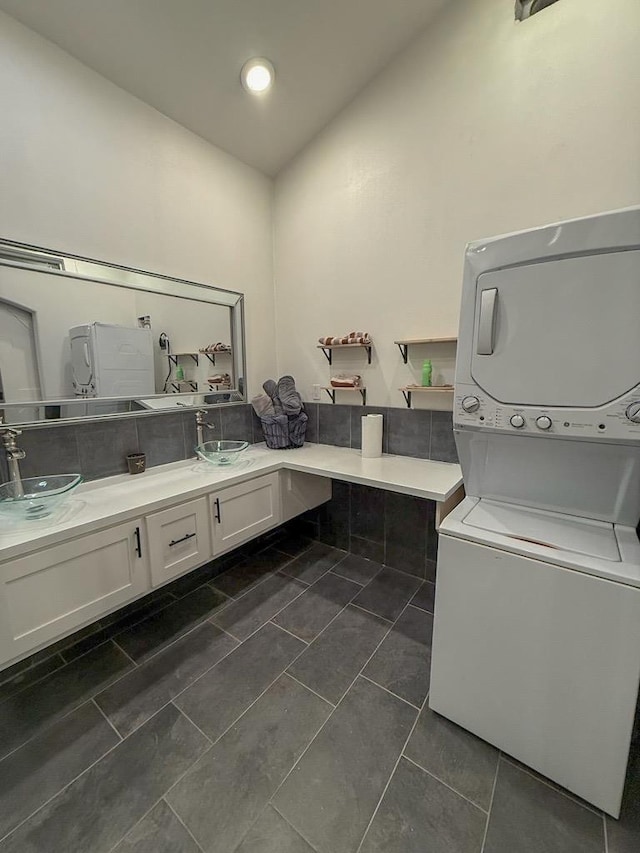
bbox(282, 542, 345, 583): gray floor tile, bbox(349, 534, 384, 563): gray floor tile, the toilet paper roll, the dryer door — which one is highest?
the dryer door

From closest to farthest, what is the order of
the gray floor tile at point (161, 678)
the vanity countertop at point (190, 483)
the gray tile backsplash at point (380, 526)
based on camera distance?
the vanity countertop at point (190, 483)
the gray floor tile at point (161, 678)
the gray tile backsplash at point (380, 526)

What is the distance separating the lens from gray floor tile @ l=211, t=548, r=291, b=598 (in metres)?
2.06

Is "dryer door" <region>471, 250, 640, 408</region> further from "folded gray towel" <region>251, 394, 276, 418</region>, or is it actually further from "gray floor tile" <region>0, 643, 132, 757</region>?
"gray floor tile" <region>0, 643, 132, 757</region>

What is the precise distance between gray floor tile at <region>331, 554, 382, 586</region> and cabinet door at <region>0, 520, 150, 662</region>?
1187 millimetres

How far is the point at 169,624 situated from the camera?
1763 mm

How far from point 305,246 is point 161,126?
3.25 ft

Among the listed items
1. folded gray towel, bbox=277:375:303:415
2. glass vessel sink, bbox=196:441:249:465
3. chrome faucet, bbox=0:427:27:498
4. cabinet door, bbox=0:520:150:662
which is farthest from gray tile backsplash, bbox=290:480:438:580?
chrome faucet, bbox=0:427:27:498

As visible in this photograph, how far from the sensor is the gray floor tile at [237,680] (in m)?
A: 1.29

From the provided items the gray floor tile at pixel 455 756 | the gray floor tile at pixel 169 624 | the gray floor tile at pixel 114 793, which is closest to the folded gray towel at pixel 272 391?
the gray floor tile at pixel 169 624

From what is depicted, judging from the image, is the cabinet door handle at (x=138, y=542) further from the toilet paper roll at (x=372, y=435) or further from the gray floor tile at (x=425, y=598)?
the gray floor tile at (x=425, y=598)

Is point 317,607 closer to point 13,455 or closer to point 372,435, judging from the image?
point 372,435

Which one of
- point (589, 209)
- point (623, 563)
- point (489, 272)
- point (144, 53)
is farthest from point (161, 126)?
point (623, 563)

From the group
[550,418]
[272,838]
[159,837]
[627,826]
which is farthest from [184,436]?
[627,826]

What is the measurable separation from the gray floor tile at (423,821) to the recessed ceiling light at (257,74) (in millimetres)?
2987
